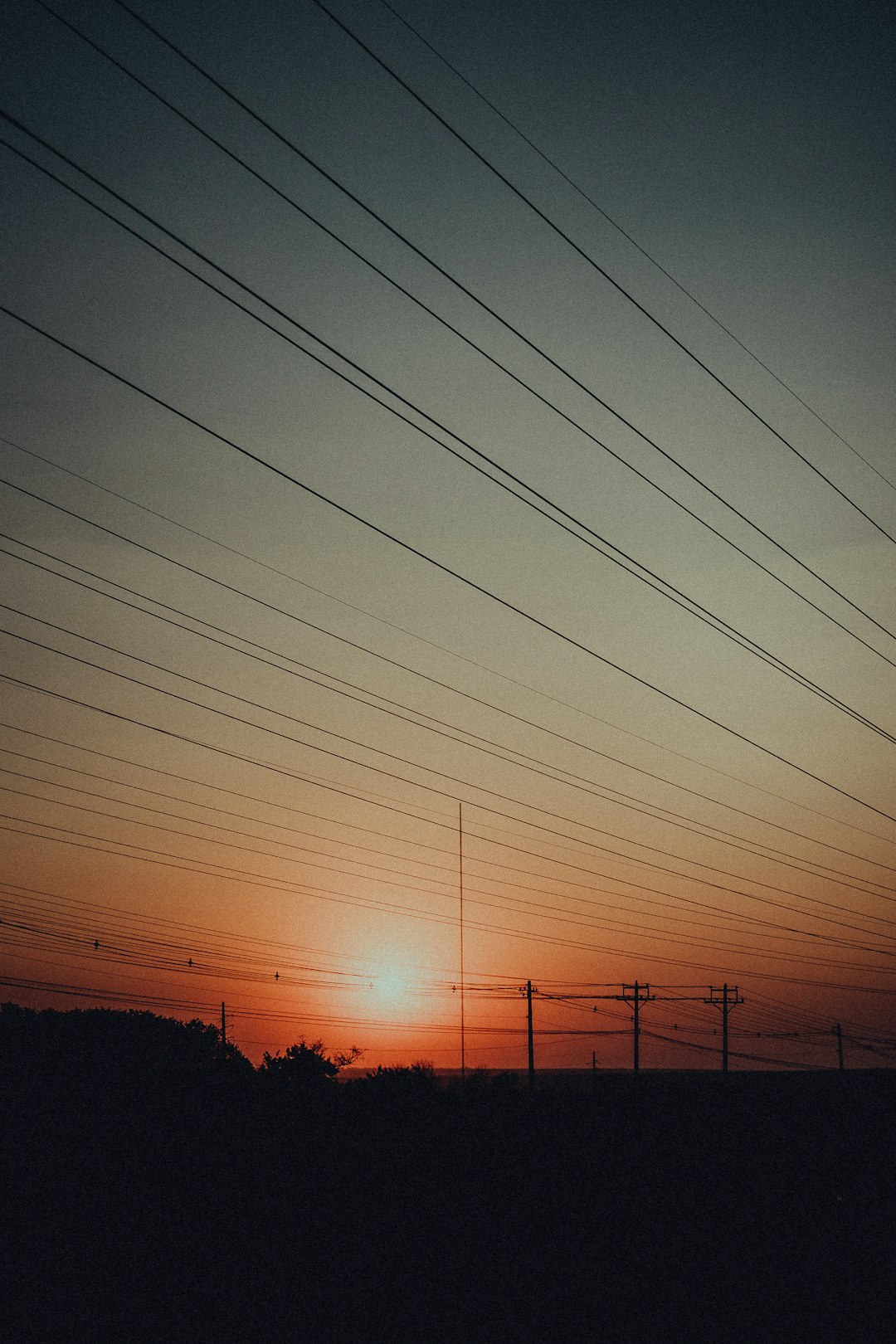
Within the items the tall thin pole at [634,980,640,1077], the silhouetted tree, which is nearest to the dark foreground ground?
the silhouetted tree

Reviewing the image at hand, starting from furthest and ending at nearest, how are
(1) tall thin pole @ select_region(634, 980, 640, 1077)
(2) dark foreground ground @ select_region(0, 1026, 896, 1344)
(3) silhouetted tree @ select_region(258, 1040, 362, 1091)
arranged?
(1) tall thin pole @ select_region(634, 980, 640, 1077) → (3) silhouetted tree @ select_region(258, 1040, 362, 1091) → (2) dark foreground ground @ select_region(0, 1026, 896, 1344)

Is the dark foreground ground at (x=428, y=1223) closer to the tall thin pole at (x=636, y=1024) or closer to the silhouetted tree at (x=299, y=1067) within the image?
the silhouetted tree at (x=299, y=1067)

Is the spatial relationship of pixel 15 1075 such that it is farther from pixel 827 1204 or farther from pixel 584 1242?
pixel 827 1204

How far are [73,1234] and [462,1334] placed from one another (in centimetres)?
1030

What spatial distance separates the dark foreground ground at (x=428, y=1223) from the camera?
67.6 feet

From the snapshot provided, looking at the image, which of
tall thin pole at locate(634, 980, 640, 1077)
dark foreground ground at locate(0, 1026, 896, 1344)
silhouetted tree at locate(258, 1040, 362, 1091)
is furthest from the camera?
tall thin pole at locate(634, 980, 640, 1077)

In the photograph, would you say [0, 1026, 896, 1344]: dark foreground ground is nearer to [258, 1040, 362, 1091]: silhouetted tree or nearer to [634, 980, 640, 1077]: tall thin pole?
[258, 1040, 362, 1091]: silhouetted tree

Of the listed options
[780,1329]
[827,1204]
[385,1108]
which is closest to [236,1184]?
[385,1108]

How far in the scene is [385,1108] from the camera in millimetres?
30109

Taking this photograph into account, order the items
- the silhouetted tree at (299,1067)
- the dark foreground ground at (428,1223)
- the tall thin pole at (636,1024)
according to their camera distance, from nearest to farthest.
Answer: the dark foreground ground at (428,1223), the silhouetted tree at (299,1067), the tall thin pole at (636,1024)

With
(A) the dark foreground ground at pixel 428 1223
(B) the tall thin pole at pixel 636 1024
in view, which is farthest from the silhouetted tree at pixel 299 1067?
(B) the tall thin pole at pixel 636 1024

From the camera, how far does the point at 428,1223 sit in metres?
24.2

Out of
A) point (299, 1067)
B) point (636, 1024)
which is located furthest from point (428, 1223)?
point (636, 1024)

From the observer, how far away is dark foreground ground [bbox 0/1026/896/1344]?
811 inches
